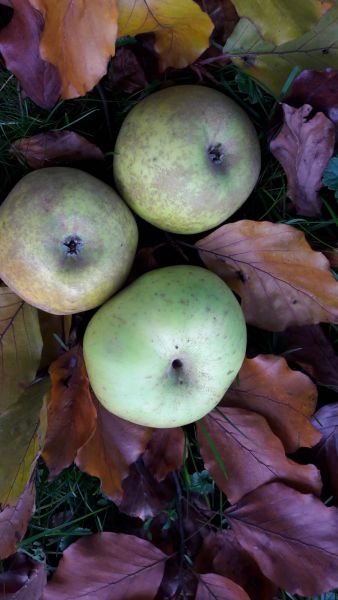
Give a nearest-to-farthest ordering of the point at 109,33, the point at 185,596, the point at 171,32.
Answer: the point at 109,33 → the point at 171,32 → the point at 185,596

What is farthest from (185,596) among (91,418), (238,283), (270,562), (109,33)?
(109,33)

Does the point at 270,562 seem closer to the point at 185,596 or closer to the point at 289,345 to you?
the point at 185,596

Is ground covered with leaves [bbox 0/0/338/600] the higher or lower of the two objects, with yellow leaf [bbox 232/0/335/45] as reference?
lower

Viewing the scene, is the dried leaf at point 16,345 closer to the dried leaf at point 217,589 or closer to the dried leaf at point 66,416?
the dried leaf at point 66,416

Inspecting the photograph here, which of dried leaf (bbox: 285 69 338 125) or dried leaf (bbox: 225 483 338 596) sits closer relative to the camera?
dried leaf (bbox: 285 69 338 125)

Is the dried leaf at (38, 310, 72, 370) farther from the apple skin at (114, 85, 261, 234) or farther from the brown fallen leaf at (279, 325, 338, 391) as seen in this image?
the brown fallen leaf at (279, 325, 338, 391)

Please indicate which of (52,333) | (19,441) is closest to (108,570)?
(19,441)

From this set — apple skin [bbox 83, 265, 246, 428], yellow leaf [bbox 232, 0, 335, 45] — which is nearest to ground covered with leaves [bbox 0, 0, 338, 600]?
yellow leaf [bbox 232, 0, 335, 45]

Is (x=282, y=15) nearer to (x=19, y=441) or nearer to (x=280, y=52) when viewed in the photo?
(x=280, y=52)
